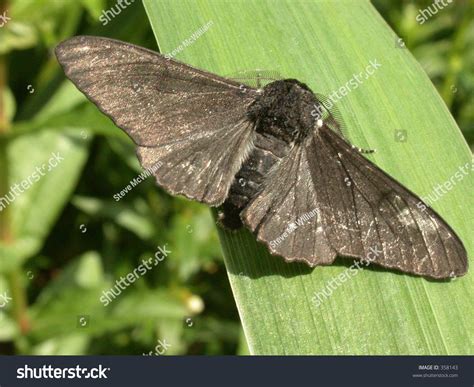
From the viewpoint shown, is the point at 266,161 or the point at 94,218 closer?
the point at 266,161

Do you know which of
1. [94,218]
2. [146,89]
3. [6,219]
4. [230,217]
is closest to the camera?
[230,217]

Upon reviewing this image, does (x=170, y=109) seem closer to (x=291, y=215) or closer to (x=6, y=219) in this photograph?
(x=291, y=215)

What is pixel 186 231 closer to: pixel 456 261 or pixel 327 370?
pixel 327 370

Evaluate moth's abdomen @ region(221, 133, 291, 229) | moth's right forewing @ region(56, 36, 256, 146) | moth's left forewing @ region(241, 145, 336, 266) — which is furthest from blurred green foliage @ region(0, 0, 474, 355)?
moth's left forewing @ region(241, 145, 336, 266)

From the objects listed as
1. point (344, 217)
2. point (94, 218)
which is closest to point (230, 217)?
point (344, 217)

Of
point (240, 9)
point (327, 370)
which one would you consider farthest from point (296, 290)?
point (240, 9)

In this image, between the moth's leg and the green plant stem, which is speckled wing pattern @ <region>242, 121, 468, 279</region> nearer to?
the moth's leg
